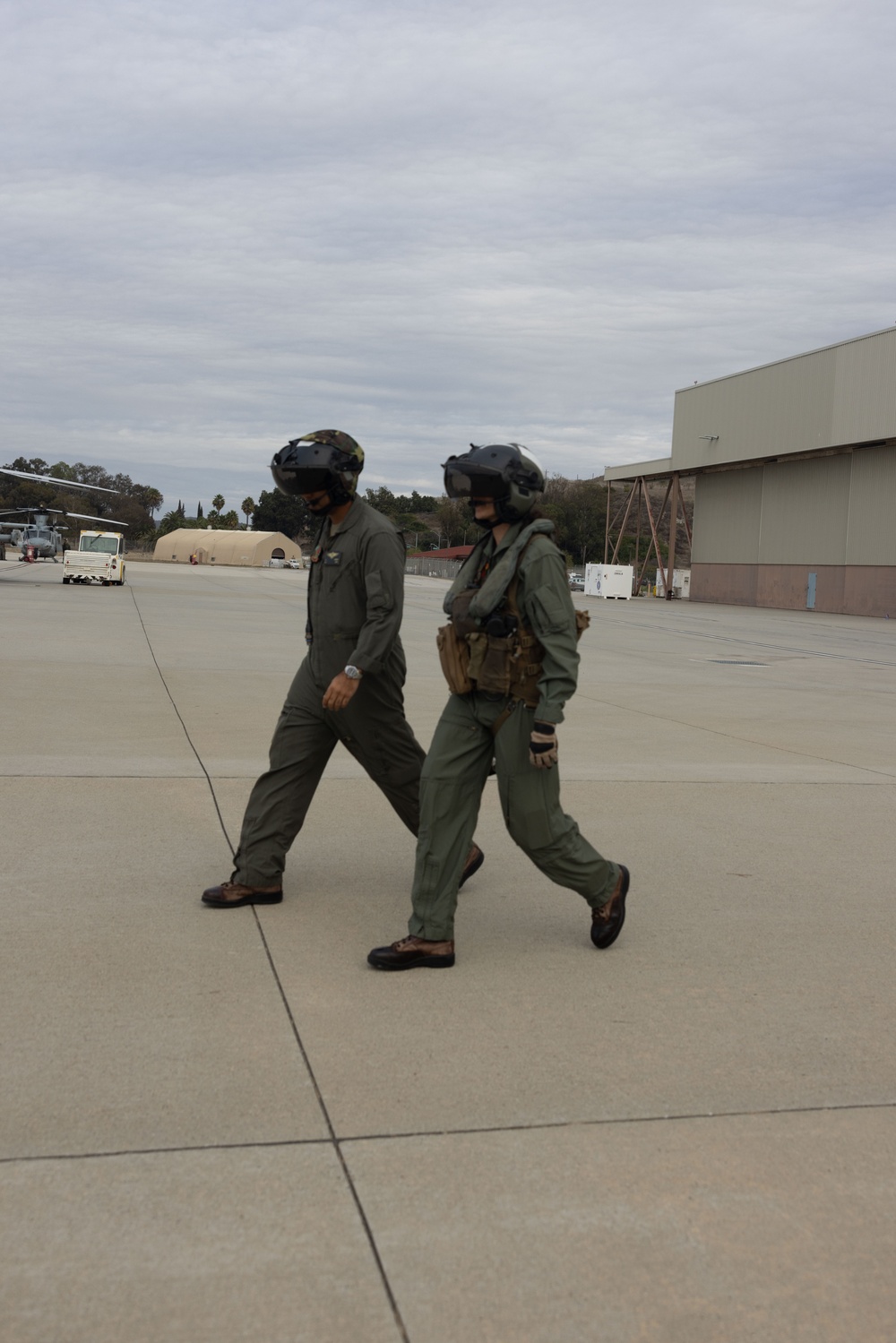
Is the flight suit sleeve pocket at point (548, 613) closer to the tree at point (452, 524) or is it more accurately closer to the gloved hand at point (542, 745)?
the gloved hand at point (542, 745)

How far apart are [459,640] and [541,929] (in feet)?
4.25

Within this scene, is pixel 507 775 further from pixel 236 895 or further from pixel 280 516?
pixel 280 516

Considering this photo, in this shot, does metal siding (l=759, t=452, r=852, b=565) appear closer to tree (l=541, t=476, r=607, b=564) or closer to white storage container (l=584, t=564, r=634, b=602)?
white storage container (l=584, t=564, r=634, b=602)

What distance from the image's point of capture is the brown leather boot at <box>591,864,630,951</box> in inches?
191

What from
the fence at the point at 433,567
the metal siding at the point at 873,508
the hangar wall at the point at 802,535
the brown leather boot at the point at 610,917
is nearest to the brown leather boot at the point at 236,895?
the brown leather boot at the point at 610,917

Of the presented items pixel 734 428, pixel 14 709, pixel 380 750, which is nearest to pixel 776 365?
pixel 734 428

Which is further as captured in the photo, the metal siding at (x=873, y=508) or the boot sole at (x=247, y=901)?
the metal siding at (x=873, y=508)

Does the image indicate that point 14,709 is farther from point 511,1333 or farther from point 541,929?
point 511,1333

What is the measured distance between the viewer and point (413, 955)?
181 inches

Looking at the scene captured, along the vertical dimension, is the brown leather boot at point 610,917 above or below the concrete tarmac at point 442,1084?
above

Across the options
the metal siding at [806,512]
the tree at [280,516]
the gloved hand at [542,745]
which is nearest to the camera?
the gloved hand at [542,745]

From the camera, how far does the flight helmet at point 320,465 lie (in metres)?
5.07

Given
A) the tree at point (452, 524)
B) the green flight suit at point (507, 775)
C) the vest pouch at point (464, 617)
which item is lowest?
the green flight suit at point (507, 775)

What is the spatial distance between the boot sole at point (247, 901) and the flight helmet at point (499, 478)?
184 centimetres
